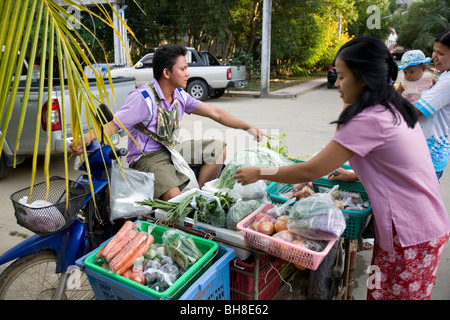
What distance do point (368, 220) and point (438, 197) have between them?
629 mm

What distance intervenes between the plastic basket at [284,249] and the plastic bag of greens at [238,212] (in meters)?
0.11

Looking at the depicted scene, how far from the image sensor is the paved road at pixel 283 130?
3.27 meters

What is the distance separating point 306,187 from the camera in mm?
2357

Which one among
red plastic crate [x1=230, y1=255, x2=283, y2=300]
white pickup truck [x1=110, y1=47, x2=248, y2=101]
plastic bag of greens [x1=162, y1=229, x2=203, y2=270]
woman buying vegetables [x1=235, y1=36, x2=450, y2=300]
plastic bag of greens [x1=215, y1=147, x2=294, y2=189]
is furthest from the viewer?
white pickup truck [x1=110, y1=47, x2=248, y2=101]

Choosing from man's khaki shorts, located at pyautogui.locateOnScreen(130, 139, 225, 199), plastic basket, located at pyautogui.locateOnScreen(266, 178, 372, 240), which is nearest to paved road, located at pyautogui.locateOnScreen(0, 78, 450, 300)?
plastic basket, located at pyautogui.locateOnScreen(266, 178, 372, 240)

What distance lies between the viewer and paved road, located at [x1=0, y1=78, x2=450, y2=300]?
327 centimetres

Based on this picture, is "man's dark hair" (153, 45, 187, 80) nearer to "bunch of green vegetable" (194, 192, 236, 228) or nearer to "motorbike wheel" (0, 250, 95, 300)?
"bunch of green vegetable" (194, 192, 236, 228)

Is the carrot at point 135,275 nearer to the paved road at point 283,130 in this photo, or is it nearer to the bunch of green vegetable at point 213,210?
the bunch of green vegetable at point 213,210

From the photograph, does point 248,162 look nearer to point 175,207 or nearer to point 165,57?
point 175,207

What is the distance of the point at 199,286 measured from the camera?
1595 millimetres

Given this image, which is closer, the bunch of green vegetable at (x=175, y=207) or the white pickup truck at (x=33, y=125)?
the bunch of green vegetable at (x=175, y=207)

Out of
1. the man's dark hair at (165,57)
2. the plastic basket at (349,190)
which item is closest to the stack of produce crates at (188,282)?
the plastic basket at (349,190)
